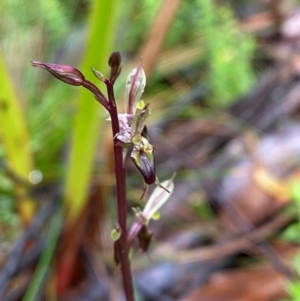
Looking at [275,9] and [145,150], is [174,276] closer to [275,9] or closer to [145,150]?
[145,150]

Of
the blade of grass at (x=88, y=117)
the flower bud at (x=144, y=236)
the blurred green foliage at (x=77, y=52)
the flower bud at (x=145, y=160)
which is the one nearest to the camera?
the flower bud at (x=145, y=160)

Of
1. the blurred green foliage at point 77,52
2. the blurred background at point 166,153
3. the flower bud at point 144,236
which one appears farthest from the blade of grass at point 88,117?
the flower bud at point 144,236

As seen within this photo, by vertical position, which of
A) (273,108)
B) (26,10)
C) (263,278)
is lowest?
(263,278)

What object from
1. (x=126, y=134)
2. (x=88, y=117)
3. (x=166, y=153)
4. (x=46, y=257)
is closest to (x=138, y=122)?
(x=126, y=134)

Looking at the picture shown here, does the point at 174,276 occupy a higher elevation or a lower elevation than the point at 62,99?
lower

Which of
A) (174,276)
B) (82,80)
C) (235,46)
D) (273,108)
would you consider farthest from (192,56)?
(82,80)

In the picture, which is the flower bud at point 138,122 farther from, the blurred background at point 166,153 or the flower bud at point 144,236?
the blurred background at point 166,153
